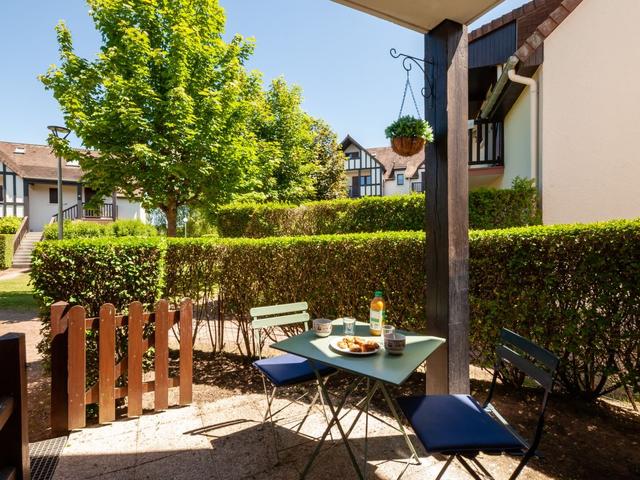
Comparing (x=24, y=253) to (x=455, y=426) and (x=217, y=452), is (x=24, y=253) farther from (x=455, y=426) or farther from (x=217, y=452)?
(x=455, y=426)

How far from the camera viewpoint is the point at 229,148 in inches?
351

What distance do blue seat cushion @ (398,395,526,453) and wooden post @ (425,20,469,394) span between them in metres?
0.45

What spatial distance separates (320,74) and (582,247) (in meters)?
8.86

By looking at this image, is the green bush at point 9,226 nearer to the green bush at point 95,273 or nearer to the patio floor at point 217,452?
the green bush at point 95,273

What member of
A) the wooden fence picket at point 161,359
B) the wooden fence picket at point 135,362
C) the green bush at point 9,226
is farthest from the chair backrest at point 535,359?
the green bush at point 9,226

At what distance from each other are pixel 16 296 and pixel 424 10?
12651 mm

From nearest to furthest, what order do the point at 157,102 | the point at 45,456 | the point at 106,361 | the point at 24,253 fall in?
the point at 45,456
the point at 106,361
the point at 157,102
the point at 24,253

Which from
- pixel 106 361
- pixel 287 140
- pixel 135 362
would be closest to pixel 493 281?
pixel 135 362

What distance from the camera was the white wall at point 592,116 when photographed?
6.34 meters

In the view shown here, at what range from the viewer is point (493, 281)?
349 centimetres

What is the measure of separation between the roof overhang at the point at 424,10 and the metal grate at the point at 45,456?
407cm

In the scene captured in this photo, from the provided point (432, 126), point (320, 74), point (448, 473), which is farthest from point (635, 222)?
point (320, 74)

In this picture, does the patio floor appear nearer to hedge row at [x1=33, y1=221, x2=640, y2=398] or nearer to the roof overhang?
hedge row at [x1=33, y1=221, x2=640, y2=398]

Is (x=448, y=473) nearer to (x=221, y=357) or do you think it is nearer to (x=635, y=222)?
(x=635, y=222)
